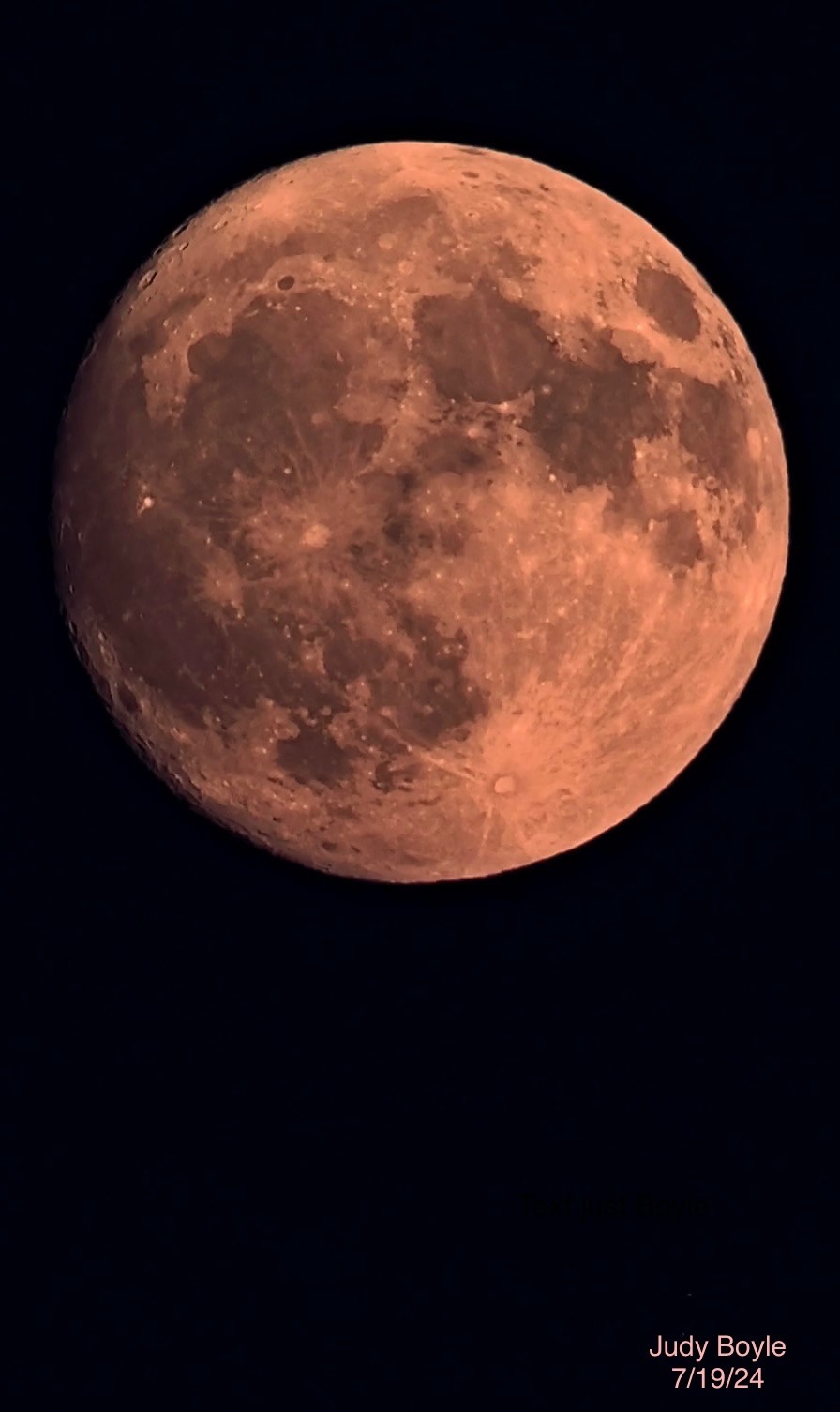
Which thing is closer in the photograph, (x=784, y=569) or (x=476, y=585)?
(x=476, y=585)

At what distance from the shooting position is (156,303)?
530 centimetres

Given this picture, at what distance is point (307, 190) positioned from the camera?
521cm

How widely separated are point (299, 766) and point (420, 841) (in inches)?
24.1

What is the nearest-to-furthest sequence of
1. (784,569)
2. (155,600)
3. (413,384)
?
(413,384) < (155,600) < (784,569)

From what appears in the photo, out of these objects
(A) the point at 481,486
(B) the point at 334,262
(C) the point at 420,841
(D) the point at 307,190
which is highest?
(D) the point at 307,190

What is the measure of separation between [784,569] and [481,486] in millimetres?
1939

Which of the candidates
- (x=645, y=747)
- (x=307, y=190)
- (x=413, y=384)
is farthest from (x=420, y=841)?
(x=307, y=190)

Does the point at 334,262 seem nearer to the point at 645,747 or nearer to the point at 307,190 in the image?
the point at 307,190

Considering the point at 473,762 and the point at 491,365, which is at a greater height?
the point at 491,365

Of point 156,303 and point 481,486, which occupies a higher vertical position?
point 156,303

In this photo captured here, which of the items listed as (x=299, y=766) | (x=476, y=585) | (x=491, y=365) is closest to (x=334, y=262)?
(x=491, y=365)

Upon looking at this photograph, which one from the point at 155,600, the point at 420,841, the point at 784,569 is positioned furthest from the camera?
the point at 784,569

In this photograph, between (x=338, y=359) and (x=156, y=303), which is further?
(x=156, y=303)

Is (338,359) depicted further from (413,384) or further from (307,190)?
(307,190)
